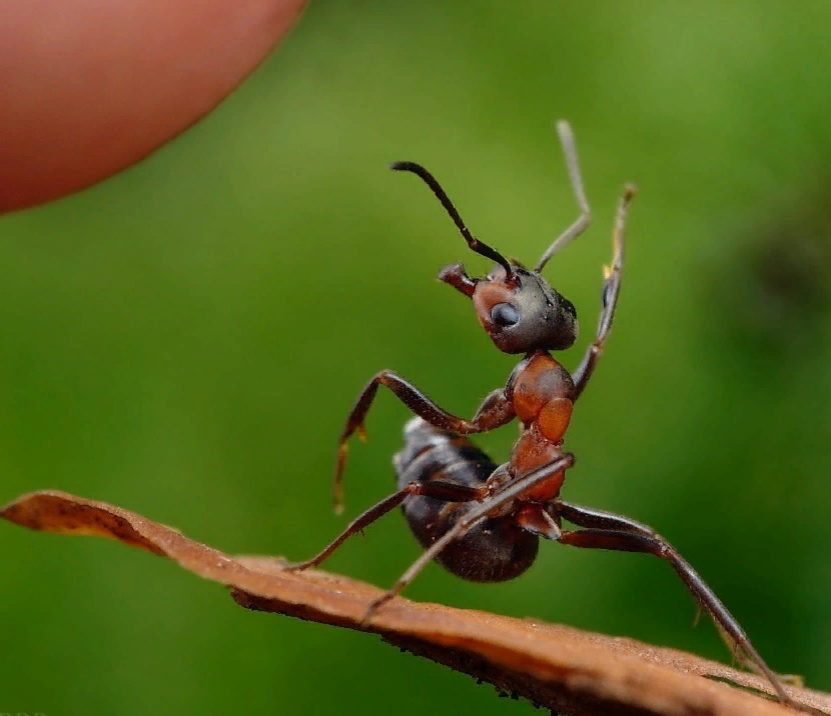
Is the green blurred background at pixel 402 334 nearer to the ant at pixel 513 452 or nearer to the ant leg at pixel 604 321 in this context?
the ant at pixel 513 452

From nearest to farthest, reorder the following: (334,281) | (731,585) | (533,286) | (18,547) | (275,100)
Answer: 1. (533,286)
2. (18,547)
3. (731,585)
4. (334,281)
5. (275,100)

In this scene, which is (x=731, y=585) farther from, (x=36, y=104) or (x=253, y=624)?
(x=36, y=104)

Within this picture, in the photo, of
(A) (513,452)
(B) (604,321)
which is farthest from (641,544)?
(B) (604,321)

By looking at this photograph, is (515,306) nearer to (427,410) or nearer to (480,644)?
(427,410)

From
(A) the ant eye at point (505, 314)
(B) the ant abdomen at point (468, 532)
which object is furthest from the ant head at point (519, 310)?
(B) the ant abdomen at point (468, 532)

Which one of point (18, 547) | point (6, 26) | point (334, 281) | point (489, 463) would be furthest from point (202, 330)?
point (6, 26)
